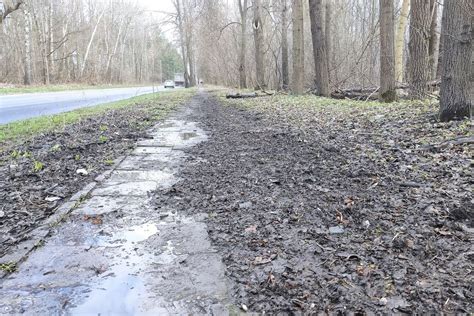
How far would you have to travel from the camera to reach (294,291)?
211 cm

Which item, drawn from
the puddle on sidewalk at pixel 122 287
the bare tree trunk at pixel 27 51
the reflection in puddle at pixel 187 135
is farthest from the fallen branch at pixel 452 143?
the bare tree trunk at pixel 27 51

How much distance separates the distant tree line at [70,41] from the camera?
29.5 m

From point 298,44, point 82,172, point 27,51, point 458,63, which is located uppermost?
point 27,51

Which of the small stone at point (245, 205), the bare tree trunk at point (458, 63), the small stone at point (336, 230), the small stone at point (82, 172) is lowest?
the small stone at point (336, 230)

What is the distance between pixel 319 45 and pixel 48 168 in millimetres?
9912

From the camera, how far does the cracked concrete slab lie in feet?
6.72

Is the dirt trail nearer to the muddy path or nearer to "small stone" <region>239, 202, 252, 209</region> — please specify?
"small stone" <region>239, 202, 252, 209</region>

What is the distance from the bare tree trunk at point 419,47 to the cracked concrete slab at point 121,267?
7.92 metres

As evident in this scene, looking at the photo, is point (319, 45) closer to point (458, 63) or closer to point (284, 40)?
point (284, 40)

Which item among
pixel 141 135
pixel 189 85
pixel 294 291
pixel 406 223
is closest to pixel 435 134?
pixel 406 223

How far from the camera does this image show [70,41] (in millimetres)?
40406

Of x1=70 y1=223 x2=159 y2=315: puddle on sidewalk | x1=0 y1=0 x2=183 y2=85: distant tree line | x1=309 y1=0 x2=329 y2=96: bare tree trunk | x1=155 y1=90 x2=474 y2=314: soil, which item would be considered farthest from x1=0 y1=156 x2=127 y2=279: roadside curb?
x1=0 y1=0 x2=183 y2=85: distant tree line

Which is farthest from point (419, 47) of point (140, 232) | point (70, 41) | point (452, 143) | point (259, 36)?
point (70, 41)

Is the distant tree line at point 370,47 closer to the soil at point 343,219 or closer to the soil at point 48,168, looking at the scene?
the soil at point 343,219
